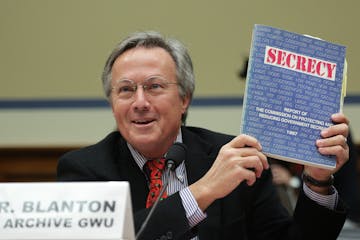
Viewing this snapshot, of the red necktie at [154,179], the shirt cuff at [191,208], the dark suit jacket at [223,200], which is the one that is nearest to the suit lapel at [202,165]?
the dark suit jacket at [223,200]

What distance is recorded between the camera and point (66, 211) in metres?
1.90

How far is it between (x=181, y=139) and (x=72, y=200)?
1.03m

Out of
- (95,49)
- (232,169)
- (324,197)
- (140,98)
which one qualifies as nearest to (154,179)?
(140,98)

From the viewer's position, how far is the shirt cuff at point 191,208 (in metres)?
2.29

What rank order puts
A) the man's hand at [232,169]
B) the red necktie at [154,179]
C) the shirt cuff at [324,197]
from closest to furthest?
the man's hand at [232,169]
the shirt cuff at [324,197]
the red necktie at [154,179]

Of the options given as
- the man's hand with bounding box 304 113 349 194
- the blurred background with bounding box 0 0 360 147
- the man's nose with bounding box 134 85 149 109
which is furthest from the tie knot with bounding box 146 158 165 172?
the blurred background with bounding box 0 0 360 147

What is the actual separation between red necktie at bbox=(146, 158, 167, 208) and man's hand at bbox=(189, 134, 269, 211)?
1.06 ft

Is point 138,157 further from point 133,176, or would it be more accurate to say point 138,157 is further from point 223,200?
point 223,200

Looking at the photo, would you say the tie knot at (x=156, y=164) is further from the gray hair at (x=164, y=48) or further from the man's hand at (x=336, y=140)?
the man's hand at (x=336, y=140)

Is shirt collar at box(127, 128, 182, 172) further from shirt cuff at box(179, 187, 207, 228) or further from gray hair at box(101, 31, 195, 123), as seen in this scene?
Result: shirt cuff at box(179, 187, 207, 228)

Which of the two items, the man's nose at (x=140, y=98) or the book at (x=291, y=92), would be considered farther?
the man's nose at (x=140, y=98)

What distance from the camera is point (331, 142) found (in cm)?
229

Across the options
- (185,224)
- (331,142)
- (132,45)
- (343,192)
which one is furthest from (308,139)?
(343,192)

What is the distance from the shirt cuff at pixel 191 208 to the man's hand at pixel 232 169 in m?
0.01
